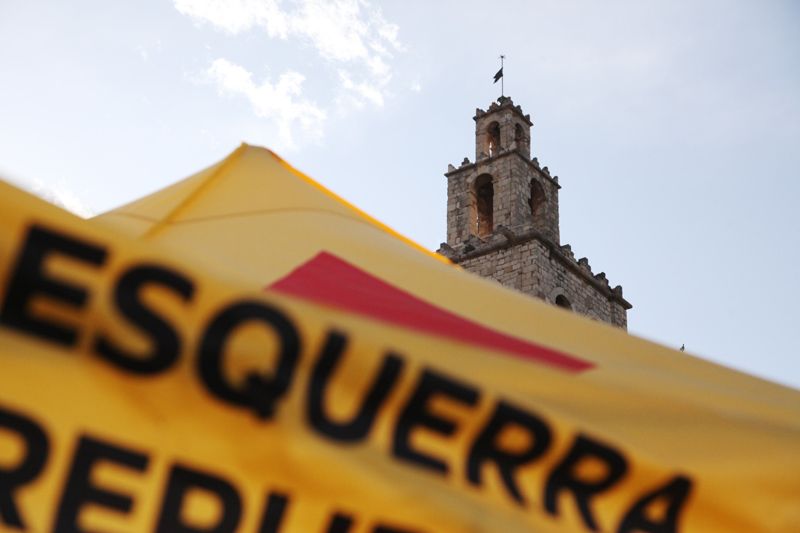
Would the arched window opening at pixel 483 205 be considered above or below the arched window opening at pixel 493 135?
below

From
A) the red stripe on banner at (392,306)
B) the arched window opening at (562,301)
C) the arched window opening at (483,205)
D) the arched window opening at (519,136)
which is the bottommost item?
the red stripe on banner at (392,306)

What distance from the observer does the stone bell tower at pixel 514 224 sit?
22.4m

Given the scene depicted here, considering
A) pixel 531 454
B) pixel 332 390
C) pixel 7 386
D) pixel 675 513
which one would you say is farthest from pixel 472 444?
pixel 7 386

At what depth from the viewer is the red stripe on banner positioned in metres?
1.69

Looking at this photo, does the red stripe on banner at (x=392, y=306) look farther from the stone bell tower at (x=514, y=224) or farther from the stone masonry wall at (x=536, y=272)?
the stone bell tower at (x=514, y=224)

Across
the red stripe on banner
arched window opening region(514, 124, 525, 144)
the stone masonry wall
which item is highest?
arched window opening region(514, 124, 525, 144)

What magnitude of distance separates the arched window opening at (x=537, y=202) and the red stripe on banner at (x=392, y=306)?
2311 cm

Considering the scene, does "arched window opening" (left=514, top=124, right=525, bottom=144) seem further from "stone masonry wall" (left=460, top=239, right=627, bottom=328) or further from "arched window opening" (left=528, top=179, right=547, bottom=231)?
"stone masonry wall" (left=460, top=239, right=627, bottom=328)

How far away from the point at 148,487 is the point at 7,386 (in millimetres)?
271

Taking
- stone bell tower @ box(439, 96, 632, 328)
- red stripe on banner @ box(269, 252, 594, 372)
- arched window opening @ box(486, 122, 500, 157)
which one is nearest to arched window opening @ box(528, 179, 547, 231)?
stone bell tower @ box(439, 96, 632, 328)

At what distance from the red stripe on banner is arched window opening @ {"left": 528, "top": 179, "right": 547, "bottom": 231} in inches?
910

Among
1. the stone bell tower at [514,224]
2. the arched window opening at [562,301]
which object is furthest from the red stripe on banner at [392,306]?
the arched window opening at [562,301]

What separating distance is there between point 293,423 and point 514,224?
22.4 meters

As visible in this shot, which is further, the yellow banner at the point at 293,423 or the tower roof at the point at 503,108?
the tower roof at the point at 503,108
